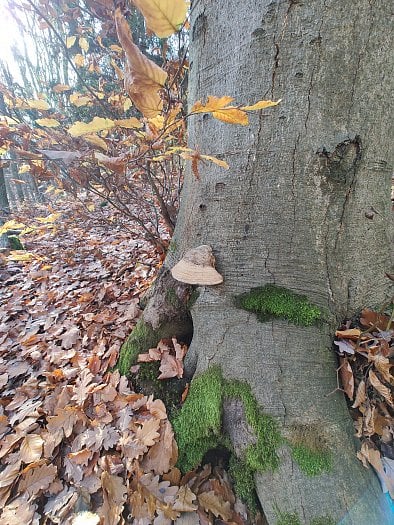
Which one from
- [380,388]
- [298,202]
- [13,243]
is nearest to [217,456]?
[380,388]

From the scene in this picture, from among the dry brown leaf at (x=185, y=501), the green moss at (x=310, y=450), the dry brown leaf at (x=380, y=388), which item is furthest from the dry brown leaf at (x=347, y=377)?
the dry brown leaf at (x=185, y=501)

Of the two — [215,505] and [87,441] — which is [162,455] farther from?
[87,441]

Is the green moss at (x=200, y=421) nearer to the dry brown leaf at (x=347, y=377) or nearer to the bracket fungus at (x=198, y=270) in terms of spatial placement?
the bracket fungus at (x=198, y=270)

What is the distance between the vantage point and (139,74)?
839 millimetres

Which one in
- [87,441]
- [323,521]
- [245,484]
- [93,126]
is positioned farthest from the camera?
[87,441]

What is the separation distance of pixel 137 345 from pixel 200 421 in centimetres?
68

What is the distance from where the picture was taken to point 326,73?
4.57ft

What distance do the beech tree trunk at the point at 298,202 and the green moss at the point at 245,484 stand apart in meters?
0.07

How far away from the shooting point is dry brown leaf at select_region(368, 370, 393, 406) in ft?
4.84

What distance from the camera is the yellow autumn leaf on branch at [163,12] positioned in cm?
76

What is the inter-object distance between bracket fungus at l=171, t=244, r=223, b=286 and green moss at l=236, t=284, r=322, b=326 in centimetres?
22

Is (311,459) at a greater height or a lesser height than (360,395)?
lesser

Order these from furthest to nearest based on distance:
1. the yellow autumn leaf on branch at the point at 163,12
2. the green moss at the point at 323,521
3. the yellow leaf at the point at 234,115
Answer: the green moss at the point at 323,521 → the yellow leaf at the point at 234,115 → the yellow autumn leaf on branch at the point at 163,12

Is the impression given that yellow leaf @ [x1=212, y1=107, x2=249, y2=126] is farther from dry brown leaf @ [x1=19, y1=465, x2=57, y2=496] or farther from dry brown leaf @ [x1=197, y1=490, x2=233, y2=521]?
dry brown leaf @ [x1=19, y1=465, x2=57, y2=496]
